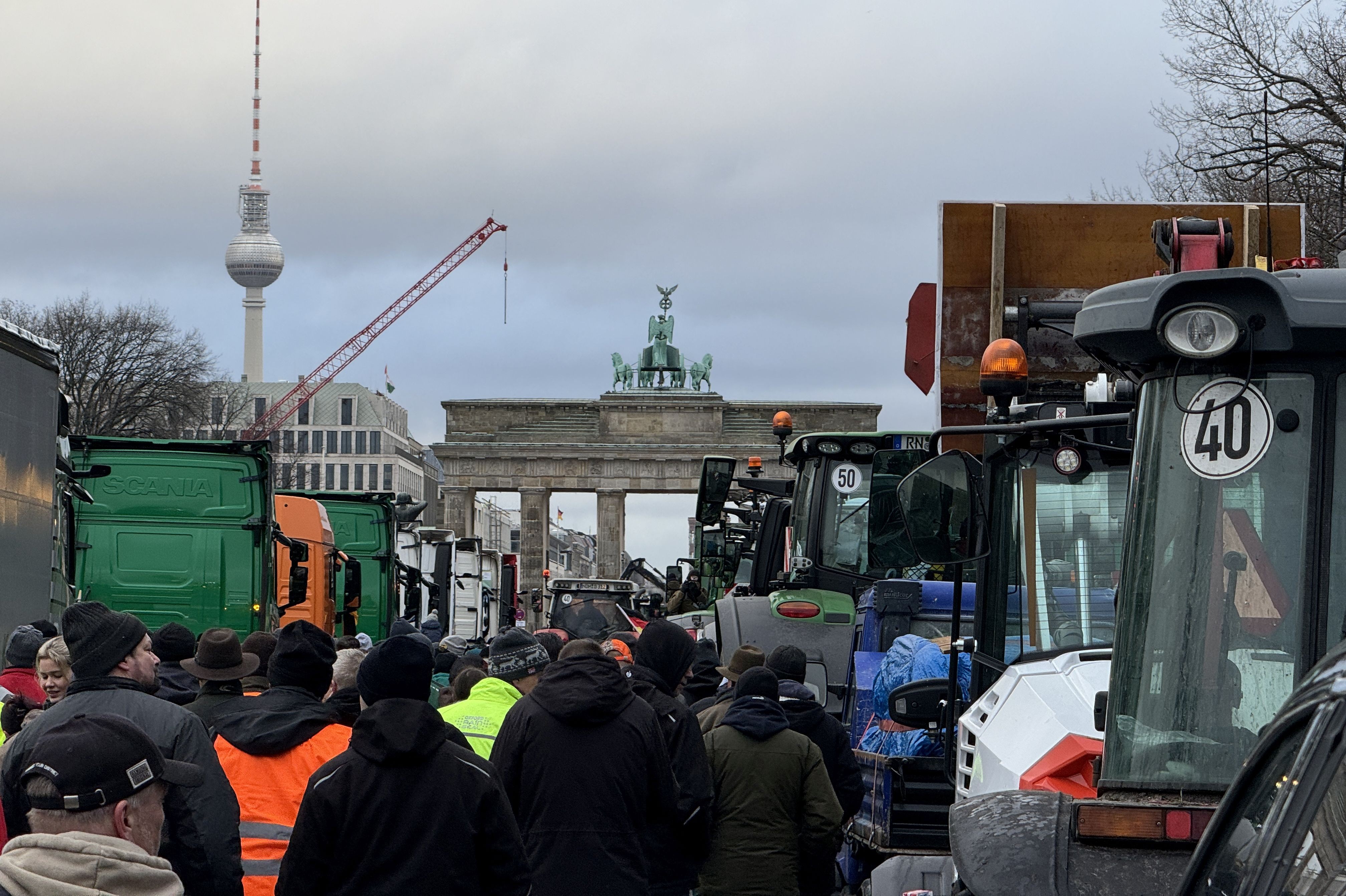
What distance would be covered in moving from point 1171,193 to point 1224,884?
26.6 meters

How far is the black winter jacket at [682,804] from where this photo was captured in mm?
6766

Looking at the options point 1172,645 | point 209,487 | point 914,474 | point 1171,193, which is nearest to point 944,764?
point 914,474

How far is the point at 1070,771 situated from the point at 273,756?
235cm

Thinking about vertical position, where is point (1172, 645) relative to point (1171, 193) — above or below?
below

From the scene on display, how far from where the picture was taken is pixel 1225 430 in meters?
4.23

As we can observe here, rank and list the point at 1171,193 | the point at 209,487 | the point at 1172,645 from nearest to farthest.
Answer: the point at 1172,645
the point at 209,487
the point at 1171,193

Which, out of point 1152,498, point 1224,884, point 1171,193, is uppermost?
point 1171,193

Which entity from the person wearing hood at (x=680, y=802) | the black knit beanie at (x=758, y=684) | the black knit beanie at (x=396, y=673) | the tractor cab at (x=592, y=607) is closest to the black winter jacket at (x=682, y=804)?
the person wearing hood at (x=680, y=802)

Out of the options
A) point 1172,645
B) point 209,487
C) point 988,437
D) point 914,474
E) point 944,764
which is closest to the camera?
point 1172,645

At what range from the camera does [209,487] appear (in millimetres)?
17109

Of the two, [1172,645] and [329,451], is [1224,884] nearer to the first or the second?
[1172,645]

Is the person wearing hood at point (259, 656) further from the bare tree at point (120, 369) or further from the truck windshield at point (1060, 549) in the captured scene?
the bare tree at point (120, 369)

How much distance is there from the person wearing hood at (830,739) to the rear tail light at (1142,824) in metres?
4.07

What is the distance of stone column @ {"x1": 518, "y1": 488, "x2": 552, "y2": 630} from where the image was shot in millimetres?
78125
